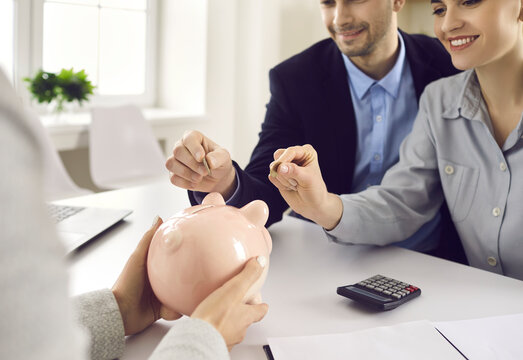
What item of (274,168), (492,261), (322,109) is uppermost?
(322,109)

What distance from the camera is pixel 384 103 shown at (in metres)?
1.75

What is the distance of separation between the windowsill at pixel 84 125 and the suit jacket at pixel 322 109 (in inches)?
59.2

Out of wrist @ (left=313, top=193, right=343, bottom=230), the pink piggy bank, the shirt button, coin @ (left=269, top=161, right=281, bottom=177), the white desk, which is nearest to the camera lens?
the pink piggy bank

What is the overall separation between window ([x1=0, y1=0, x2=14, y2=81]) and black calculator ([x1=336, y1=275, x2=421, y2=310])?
8.50 feet

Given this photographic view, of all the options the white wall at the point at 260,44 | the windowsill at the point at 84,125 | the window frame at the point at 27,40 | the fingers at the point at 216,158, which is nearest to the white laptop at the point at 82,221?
the fingers at the point at 216,158

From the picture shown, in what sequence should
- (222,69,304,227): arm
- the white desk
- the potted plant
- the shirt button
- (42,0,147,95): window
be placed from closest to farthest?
the white desk
the shirt button
(222,69,304,227): arm
the potted plant
(42,0,147,95): window

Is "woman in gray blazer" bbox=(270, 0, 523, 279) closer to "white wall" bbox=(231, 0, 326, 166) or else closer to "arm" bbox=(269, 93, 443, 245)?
"arm" bbox=(269, 93, 443, 245)

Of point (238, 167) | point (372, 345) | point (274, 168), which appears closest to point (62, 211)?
point (238, 167)

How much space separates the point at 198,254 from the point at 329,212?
1.64 feet

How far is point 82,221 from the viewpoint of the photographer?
1327 millimetres

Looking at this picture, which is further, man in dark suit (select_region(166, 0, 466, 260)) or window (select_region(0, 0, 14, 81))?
window (select_region(0, 0, 14, 81))

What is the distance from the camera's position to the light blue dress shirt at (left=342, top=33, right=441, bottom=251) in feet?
5.65

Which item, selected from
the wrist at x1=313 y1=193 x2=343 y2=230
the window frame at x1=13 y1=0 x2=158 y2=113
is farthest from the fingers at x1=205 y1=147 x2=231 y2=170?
the window frame at x1=13 y1=0 x2=158 y2=113

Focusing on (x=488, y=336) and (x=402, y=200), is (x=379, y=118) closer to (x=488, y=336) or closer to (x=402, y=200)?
(x=402, y=200)
